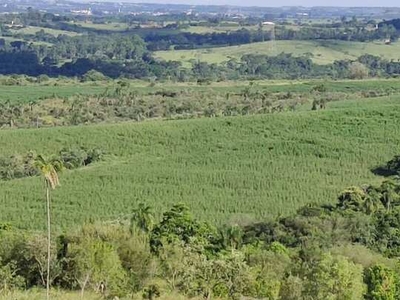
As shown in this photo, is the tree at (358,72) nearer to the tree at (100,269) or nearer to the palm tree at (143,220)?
the palm tree at (143,220)

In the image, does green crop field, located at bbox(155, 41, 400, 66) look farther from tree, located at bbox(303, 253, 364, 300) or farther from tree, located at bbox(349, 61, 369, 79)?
tree, located at bbox(303, 253, 364, 300)

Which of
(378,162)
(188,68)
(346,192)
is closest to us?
(346,192)

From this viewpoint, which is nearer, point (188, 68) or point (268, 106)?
point (268, 106)

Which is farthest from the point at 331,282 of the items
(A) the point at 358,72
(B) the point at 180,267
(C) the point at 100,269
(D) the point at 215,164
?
(A) the point at 358,72

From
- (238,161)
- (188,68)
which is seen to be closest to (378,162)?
(238,161)

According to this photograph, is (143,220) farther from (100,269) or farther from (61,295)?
(61,295)

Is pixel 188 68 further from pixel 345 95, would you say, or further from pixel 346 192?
pixel 346 192

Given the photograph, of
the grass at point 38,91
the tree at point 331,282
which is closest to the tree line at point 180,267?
the tree at point 331,282
